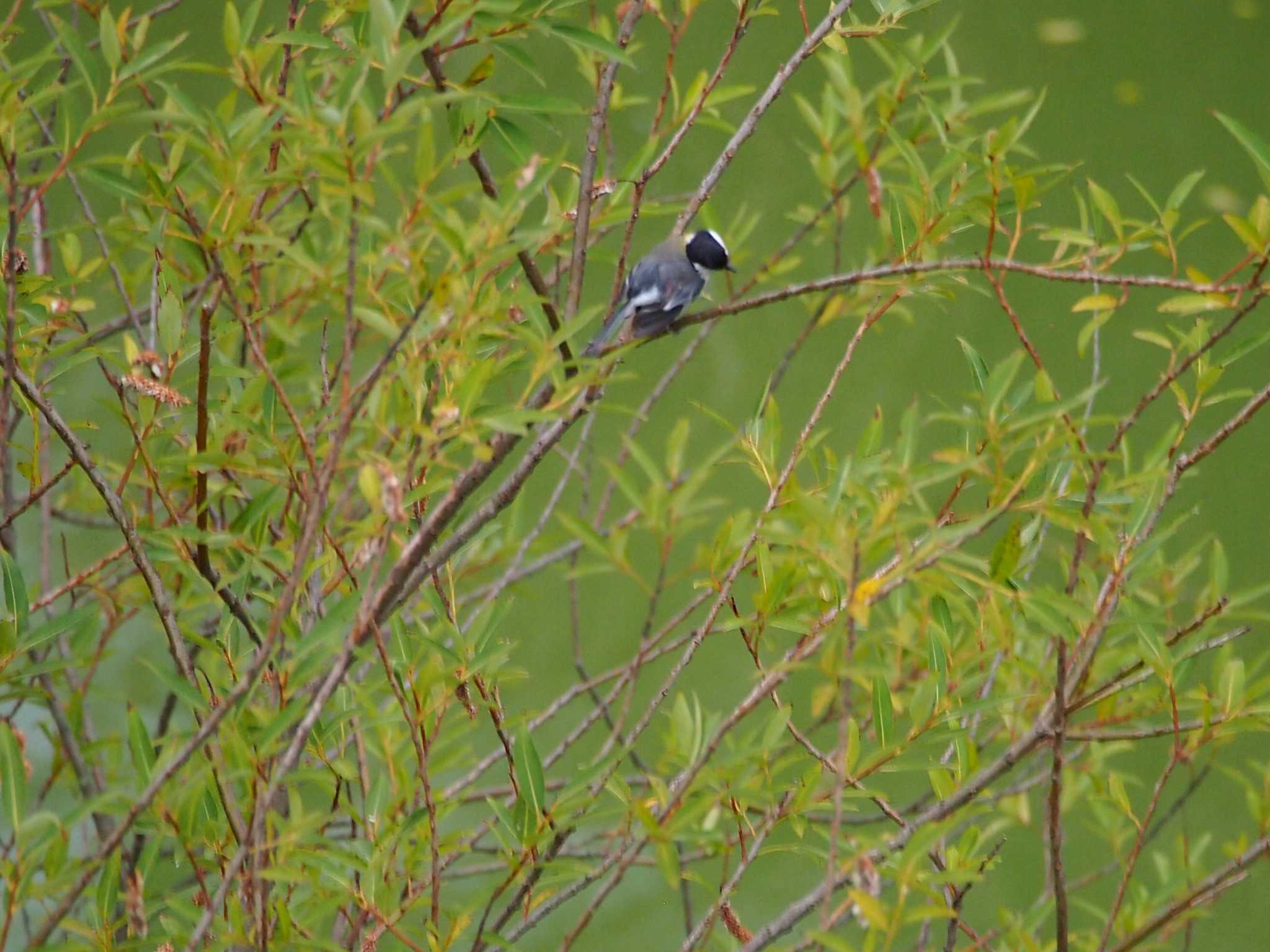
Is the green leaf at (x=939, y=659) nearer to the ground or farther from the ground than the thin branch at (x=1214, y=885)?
farther from the ground

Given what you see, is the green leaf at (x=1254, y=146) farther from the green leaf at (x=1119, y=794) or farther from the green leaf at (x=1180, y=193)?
the green leaf at (x=1119, y=794)

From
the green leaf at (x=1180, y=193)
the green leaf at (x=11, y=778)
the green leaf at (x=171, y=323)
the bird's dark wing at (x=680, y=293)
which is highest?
the green leaf at (x=171, y=323)

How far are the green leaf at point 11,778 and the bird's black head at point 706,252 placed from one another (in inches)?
48.7

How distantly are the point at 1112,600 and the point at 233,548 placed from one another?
862 mm

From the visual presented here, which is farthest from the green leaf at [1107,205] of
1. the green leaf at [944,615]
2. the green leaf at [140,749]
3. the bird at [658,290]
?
the green leaf at [140,749]

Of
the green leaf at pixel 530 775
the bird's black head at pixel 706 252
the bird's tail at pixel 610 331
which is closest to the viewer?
the green leaf at pixel 530 775

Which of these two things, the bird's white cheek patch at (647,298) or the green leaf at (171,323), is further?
the bird's white cheek patch at (647,298)

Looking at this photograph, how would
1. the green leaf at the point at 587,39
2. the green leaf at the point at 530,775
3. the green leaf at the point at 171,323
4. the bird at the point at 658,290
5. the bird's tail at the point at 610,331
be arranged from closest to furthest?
1. the green leaf at the point at 587,39
2. the green leaf at the point at 530,775
3. the green leaf at the point at 171,323
4. the bird's tail at the point at 610,331
5. the bird at the point at 658,290

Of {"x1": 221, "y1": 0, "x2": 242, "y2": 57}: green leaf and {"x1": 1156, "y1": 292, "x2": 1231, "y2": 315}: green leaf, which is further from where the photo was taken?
{"x1": 221, "y1": 0, "x2": 242, "y2": 57}: green leaf

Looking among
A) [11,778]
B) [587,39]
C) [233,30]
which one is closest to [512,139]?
[587,39]

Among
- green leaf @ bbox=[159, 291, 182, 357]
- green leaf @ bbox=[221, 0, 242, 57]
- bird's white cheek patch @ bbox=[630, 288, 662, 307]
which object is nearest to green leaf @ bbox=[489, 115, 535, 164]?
green leaf @ bbox=[221, 0, 242, 57]

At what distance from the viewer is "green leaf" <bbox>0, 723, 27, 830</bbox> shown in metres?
1.07

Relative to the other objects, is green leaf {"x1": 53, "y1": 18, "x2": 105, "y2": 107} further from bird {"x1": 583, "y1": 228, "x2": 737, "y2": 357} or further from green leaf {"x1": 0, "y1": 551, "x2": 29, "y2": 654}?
bird {"x1": 583, "y1": 228, "x2": 737, "y2": 357}

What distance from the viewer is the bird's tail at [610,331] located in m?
1.57
